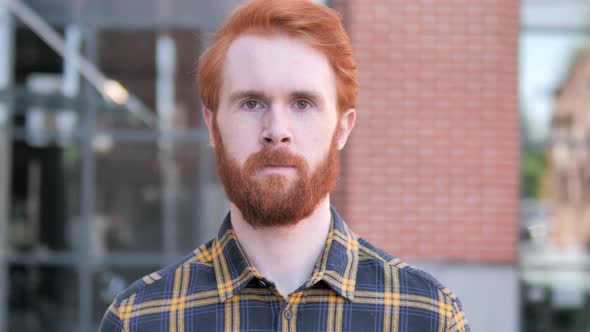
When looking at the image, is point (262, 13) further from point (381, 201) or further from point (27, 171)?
point (27, 171)

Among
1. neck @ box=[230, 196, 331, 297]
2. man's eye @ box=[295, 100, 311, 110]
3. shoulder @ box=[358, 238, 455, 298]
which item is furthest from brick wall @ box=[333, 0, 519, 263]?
man's eye @ box=[295, 100, 311, 110]

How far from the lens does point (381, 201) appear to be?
257 inches

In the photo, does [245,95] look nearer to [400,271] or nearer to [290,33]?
[290,33]

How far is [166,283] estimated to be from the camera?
79.0 inches

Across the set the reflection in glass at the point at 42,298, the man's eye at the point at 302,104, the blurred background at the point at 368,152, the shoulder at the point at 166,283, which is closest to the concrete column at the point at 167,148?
the blurred background at the point at 368,152

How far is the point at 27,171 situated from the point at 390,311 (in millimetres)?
7774

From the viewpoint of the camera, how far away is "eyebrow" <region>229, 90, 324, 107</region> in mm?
1845

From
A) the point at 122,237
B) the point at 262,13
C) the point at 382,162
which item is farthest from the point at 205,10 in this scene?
the point at 262,13

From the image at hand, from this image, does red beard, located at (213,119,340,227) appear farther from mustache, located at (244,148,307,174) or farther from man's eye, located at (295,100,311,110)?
man's eye, located at (295,100,311,110)

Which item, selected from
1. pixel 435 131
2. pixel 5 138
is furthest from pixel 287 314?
pixel 5 138

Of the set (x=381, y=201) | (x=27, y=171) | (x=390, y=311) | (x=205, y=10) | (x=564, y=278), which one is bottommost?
(x=390, y=311)

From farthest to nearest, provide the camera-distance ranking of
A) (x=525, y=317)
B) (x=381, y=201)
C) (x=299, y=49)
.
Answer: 1. (x=525, y=317)
2. (x=381, y=201)
3. (x=299, y=49)

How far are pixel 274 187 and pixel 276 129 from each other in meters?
0.13

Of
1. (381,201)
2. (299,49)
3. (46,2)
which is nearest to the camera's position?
(299,49)
